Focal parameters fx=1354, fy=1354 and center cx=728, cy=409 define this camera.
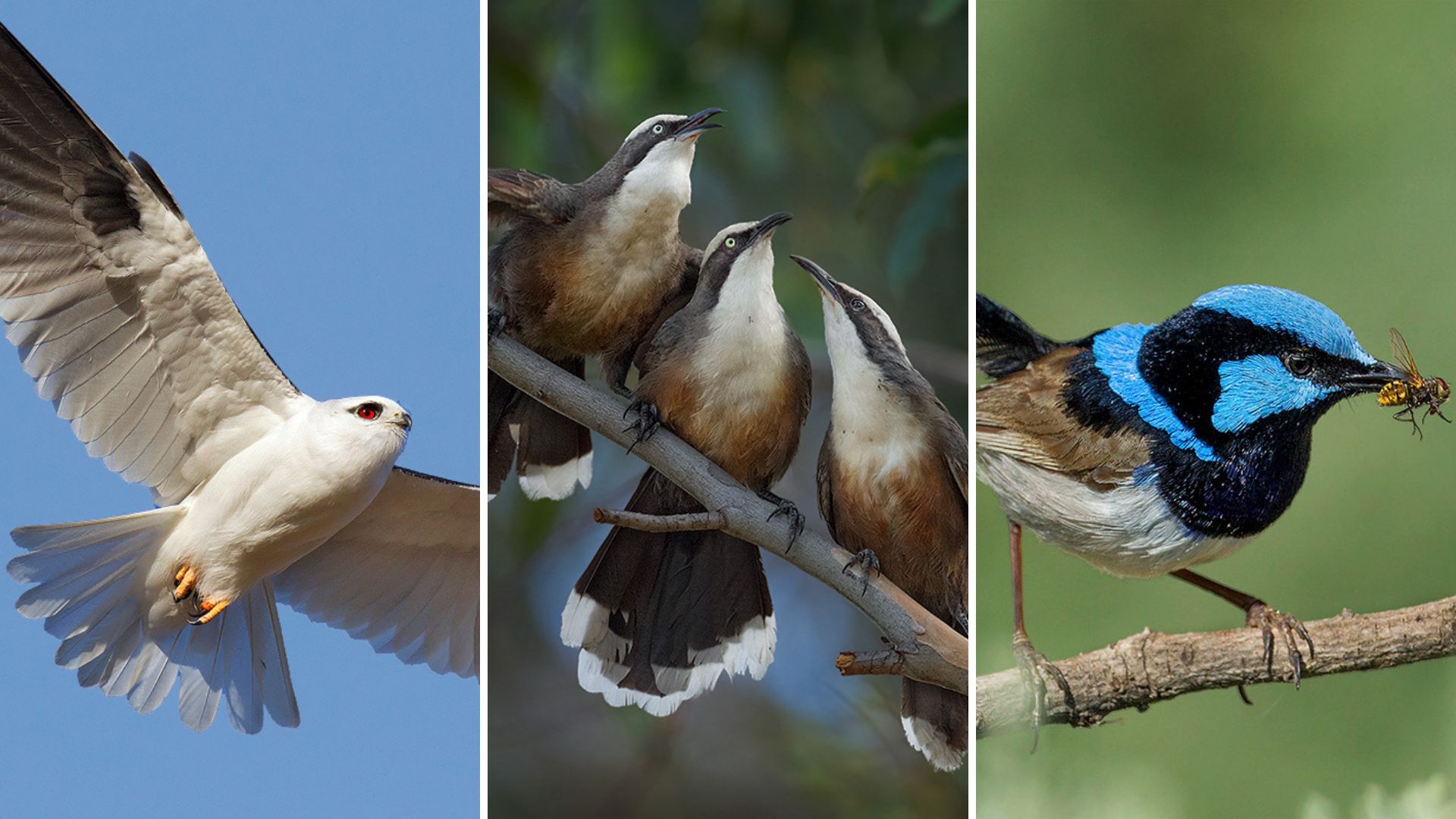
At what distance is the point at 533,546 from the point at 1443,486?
1324mm

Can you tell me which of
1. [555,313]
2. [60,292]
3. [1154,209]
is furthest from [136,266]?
[1154,209]

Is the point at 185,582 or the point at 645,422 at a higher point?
the point at 645,422

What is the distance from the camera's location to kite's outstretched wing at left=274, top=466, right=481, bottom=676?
226 cm

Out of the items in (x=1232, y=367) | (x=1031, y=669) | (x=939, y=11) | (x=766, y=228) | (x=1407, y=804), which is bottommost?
(x=1407, y=804)

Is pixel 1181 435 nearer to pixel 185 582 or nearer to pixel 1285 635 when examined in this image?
pixel 1285 635

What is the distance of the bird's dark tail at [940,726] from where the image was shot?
1887 millimetres

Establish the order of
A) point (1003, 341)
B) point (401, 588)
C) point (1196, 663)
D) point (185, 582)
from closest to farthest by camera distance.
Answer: point (1196, 663) < point (1003, 341) < point (185, 582) < point (401, 588)

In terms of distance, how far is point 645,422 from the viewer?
1870mm

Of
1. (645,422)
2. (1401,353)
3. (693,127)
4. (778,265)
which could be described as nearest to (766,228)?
(778,265)

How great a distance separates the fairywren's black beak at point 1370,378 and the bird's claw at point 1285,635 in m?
0.32

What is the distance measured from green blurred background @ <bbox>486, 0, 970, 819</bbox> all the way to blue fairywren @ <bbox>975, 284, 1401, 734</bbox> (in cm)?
15

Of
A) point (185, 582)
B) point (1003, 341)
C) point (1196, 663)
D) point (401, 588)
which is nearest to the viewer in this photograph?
point (1196, 663)

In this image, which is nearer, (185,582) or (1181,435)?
(1181,435)

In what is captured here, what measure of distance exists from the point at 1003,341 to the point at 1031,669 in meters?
0.45
